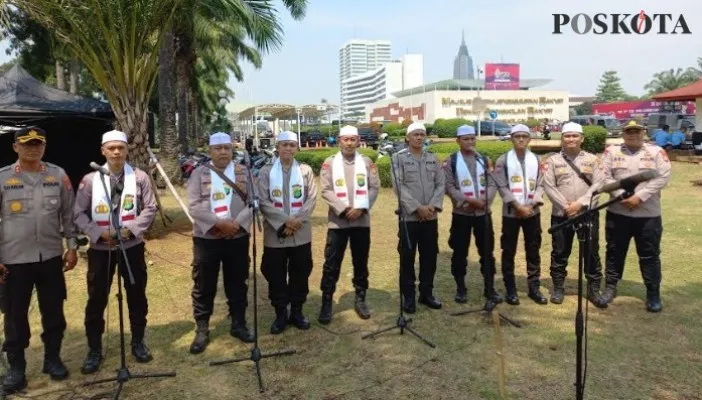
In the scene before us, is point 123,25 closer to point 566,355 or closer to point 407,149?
point 407,149

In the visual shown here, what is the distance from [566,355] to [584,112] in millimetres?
93838

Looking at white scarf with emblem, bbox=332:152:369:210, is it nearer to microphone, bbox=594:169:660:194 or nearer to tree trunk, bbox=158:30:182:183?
microphone, bbox=594:169:660:194

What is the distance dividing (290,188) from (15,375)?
2471mm

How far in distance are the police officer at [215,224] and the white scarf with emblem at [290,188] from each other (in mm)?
303

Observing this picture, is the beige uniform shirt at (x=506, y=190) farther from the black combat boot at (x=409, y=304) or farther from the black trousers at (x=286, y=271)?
the black trousers at (x=286, y=271)

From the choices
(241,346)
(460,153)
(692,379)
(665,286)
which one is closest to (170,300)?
(241,346)

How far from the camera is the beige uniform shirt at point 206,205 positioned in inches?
171

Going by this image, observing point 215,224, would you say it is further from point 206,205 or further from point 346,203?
point 346,203

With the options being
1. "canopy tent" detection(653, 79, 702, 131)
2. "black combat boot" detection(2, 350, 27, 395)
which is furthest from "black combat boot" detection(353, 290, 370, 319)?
"canopy tent" detection(653, 79, 702, 131)

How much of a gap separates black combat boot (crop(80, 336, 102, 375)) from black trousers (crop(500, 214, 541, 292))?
377 cm

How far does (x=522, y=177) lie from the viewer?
17.4 feet

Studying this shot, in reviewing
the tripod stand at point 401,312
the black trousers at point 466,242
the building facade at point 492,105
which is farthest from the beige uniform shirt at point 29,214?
the building facade at point 492,105

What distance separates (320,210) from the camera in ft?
38.0

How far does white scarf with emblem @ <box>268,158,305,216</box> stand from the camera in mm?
4715
